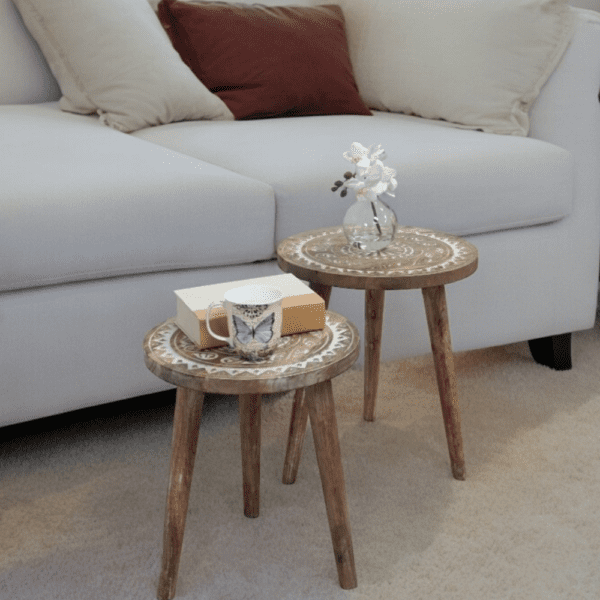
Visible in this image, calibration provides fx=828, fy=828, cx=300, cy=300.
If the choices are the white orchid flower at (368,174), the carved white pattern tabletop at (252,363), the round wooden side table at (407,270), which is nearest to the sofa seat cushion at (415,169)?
the round wooden side table at (407,270)

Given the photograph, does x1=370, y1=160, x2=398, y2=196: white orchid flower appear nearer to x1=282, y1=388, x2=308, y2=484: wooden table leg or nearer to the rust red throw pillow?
x1=282, y1=388, x2=308, y2=484: wooden table leg

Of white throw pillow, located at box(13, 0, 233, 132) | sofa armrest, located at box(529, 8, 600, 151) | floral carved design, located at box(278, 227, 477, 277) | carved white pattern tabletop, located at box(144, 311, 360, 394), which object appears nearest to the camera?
carved white pattern tabletop, located at box(144, 311, 360, 394)

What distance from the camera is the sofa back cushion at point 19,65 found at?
1.99 m

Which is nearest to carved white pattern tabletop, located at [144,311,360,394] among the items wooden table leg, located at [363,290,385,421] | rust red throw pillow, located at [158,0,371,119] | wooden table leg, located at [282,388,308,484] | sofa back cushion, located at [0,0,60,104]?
wooden table leg, located at [282,388,308,484]

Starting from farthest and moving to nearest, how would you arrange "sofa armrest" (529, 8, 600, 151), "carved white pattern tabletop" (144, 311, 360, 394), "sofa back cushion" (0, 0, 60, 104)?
1. "sofa back cushion" (0, 0, 60, 104)
2. "sofa armrest" (529, 8, 600, 151)
3. "carved white pattern tabletop" (144, 311, 360, 394)

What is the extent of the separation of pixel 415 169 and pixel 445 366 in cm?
42

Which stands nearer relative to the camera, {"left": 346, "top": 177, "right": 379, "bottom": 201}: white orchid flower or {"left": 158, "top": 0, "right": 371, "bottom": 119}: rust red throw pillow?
{"left": 346, "top": 177, "right": 379, "bottom": 201}: white orchid flower

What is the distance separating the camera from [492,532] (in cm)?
120

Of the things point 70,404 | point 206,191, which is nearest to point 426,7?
point 206,191

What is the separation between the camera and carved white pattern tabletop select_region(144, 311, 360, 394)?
3.02 feet

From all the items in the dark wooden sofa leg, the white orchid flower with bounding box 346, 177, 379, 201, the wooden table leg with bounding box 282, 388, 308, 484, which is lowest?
the dark wooden sofa leg

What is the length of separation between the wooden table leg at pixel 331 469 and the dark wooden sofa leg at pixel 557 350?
0.91 meters

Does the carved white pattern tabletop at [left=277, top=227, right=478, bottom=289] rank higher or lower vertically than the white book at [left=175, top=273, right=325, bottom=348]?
lower

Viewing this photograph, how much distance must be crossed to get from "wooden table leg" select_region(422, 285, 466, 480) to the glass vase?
0.36 ft
